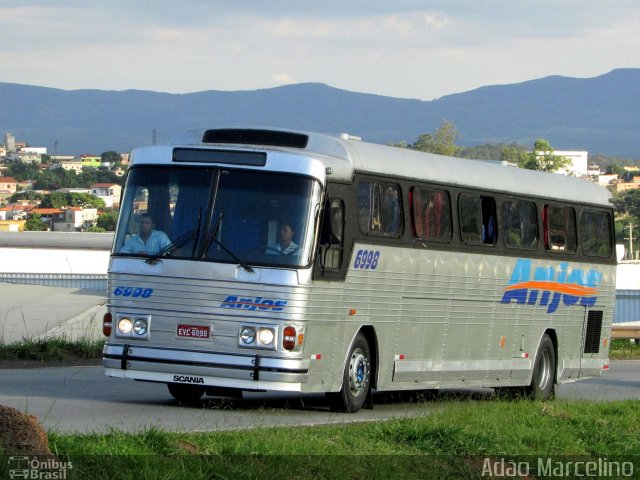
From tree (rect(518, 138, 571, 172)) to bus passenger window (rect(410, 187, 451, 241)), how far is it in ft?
515

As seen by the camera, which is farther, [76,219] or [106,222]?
[76,219]

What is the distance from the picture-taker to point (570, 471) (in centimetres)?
1185

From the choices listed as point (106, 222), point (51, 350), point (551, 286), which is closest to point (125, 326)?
point (551, 286)

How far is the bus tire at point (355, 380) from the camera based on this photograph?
51.5ft

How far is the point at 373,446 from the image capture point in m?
11.5

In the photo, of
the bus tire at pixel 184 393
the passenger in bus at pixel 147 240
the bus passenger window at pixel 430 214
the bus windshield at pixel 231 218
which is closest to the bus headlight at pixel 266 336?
the bus windshield at pixel 231 218

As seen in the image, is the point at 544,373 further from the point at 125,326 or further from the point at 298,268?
the point at 125,326

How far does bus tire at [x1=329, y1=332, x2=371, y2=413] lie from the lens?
1569 cm

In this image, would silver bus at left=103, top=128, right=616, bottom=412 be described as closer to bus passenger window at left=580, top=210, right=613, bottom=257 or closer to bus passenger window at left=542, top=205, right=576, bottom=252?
bus passenger window at left=542, top=205, right=576, bottom=252

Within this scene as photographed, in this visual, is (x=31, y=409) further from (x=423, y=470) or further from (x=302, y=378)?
(x=423, y=470)

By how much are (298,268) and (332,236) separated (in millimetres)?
626

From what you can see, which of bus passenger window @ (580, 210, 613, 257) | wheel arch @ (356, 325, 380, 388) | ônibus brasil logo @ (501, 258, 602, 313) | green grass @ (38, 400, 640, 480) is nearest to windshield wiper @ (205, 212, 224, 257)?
wheel arch @ (356, 325, 380, 388)

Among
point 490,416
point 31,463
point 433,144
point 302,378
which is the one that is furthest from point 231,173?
point 433,144

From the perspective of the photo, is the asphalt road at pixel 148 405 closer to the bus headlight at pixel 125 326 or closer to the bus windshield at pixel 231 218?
the bus headlight at pixel 125 326
